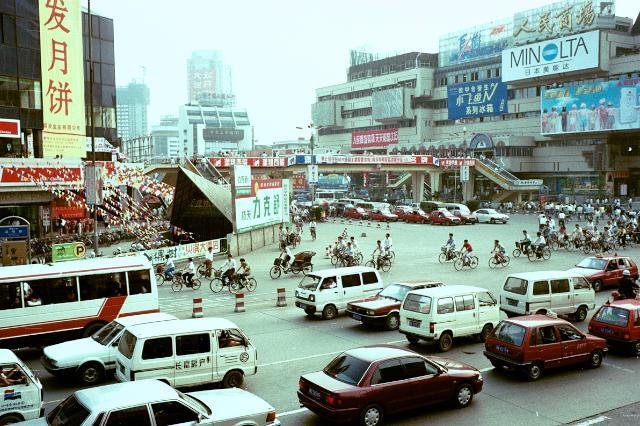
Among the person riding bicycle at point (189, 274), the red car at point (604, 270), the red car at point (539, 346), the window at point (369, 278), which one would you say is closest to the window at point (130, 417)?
the red car at point (539, 346)

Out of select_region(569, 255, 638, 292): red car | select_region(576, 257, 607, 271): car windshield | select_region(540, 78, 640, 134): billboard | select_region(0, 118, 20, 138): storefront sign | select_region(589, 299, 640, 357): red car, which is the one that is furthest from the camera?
select_region(540, 78, 640, 134): billboard

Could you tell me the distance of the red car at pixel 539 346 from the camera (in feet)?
42.6

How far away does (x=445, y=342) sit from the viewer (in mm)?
15367

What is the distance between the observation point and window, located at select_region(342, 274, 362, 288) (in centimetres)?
1992

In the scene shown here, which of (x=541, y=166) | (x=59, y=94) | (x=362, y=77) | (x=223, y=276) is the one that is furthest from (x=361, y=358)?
(x=362, y=77)

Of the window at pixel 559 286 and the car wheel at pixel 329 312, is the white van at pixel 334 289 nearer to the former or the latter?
the car wheel at pixel 329 312

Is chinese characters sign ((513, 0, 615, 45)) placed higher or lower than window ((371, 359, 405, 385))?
higher

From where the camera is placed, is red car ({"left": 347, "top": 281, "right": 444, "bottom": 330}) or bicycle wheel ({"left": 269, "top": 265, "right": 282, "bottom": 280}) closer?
red car ({"left": 347, "top": 281, "right": 444, "bottom": 330})

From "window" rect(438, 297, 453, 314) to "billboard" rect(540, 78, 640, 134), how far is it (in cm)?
6101

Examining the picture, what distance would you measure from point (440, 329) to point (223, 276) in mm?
11690

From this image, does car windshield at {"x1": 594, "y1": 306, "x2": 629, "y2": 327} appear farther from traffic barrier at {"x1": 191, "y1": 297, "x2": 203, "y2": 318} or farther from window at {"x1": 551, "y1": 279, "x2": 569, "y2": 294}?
traffic barrier at {"x1": 191, "y1": 297, "x2": 203, "y2": 318}

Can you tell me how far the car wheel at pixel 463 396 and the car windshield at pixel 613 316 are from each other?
218 inches

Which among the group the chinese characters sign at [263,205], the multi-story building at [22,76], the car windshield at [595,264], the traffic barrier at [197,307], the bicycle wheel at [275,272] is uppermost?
the multi-story building at [22,76]

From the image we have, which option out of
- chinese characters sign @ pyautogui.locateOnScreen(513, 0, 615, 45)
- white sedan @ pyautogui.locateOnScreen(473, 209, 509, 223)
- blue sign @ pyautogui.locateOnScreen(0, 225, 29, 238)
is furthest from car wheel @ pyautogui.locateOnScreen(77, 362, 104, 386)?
chinese characters sign @ pyautogui.locateOnScreen(513, 0, 615, 45)
